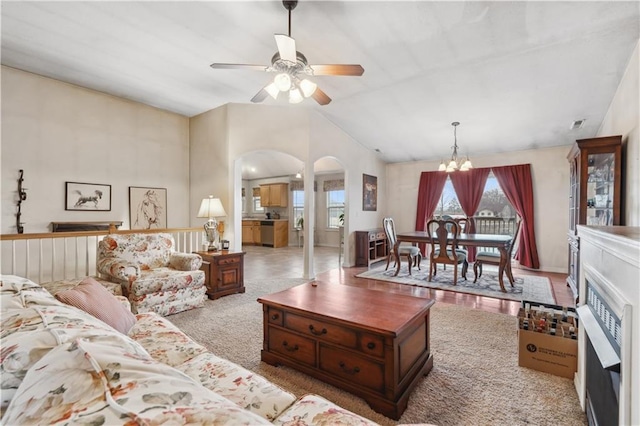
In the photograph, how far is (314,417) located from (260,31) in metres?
3.32

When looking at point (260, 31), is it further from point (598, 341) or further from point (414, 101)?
point (598, 341)

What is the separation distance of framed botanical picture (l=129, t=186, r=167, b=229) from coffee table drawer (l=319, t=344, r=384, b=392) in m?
4.65

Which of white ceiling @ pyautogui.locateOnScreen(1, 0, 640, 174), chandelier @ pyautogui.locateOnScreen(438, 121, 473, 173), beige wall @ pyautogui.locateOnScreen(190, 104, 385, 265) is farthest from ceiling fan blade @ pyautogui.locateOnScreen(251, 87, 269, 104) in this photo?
chandelier @ pyautogui.locateOnScreen(438, 121, 473, 173)

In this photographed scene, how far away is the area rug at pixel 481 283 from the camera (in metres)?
3.94

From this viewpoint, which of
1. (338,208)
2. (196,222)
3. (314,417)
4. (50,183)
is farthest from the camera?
(338,208)

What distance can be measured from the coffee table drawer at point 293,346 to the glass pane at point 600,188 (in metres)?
3.51

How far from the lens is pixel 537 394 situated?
1.84 metres

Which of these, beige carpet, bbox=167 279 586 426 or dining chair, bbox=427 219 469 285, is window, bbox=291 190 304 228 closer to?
dining chair, bbox=427 219 469 285

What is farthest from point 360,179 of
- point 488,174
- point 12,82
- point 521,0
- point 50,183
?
point 12,82

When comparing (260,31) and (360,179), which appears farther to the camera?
(360,179)

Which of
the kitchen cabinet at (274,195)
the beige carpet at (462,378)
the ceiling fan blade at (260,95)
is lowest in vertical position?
the beige carpet at (462,378)

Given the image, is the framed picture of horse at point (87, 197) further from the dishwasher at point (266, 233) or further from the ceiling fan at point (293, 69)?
the dishwasher at point (266, 233)

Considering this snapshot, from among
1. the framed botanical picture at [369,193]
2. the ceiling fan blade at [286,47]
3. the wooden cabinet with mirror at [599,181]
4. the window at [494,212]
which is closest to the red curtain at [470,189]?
the window at [494,212]

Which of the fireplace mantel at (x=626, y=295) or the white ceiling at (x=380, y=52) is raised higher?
the white ceiling at (x=380, y=52)
